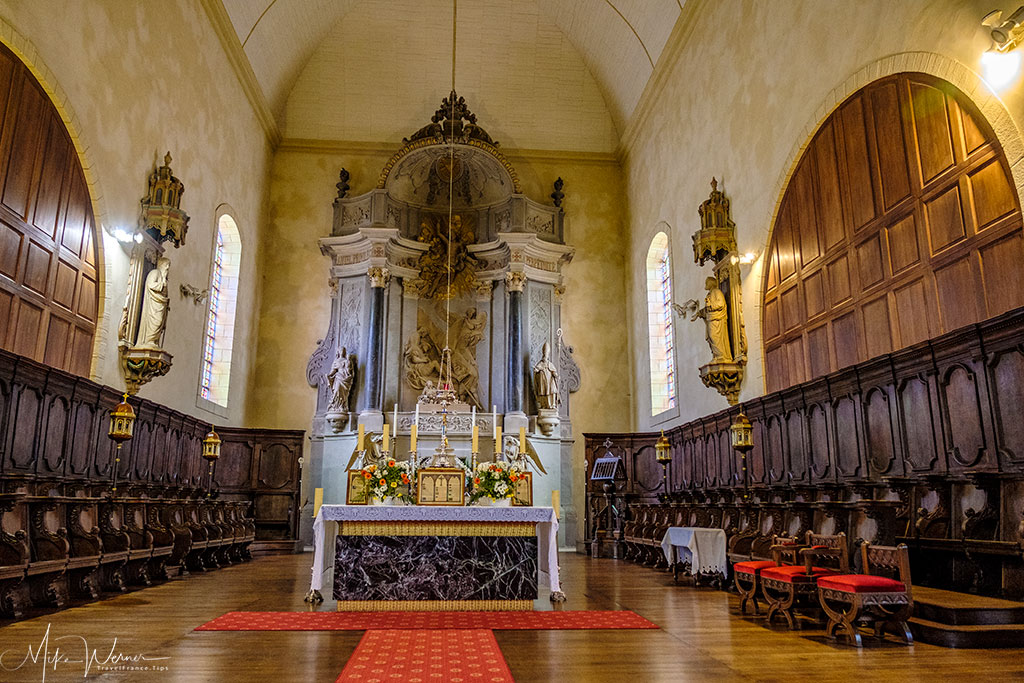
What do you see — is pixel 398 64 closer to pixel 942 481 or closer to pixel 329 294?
pixel 329 294

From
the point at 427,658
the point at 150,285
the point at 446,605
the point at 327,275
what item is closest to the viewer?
the point at 427,658

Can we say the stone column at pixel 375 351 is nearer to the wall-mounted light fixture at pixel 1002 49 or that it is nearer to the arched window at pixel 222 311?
the arched window at pixel 222 311

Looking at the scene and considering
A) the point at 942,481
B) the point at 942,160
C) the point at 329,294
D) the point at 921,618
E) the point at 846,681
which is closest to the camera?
the point at 846,681

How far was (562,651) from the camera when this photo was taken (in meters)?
4.70

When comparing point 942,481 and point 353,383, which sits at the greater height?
point 353,383

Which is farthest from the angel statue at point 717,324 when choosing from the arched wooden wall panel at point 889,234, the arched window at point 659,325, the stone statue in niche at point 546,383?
the stone statue in niche at point 546,383

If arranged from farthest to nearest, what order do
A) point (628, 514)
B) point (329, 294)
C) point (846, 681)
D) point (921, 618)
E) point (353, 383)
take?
point (329, 294)
point (353, 383)
point (628, 514)
point (921, 618)
point (846, 681)

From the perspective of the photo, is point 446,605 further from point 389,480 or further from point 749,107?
point 749,107

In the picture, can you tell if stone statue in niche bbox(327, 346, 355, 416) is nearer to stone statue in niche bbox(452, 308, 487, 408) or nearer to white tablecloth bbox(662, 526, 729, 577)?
stone statue in niche bbox(452, 308, 487, 408)

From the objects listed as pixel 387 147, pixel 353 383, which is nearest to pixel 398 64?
pixel 387 147

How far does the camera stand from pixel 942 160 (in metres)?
7.27

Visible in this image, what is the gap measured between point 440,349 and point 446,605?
1055 cm

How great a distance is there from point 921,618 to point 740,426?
14.7 feet

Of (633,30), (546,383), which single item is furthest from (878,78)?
(546,383)
